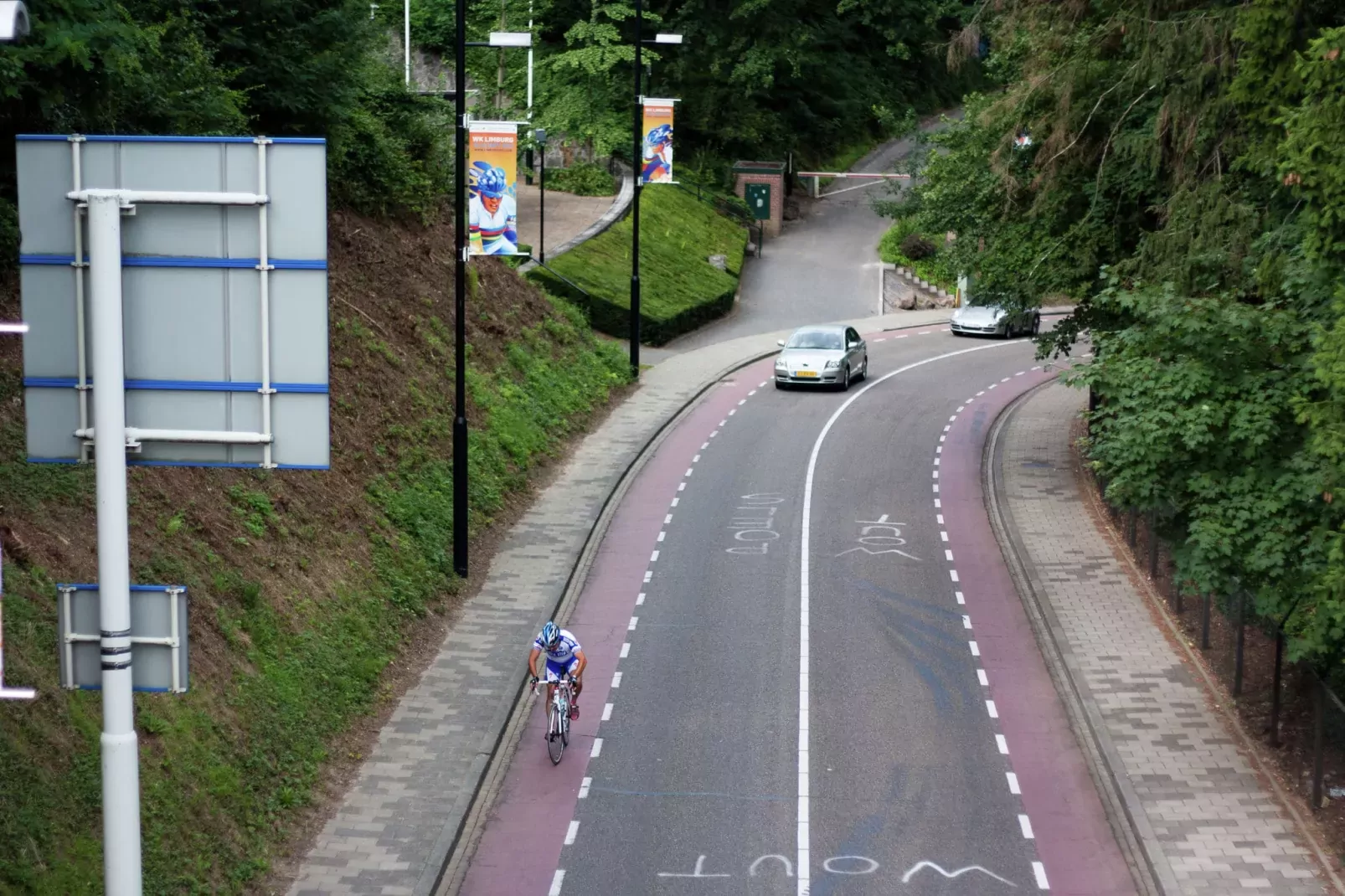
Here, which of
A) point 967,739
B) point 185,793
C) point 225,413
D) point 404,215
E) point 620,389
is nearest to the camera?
point 225,413

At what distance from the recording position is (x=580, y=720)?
18.0 meters

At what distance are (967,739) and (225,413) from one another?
11137mm

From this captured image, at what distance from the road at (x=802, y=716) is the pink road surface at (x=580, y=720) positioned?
4 cm

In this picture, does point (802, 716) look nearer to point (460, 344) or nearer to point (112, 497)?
point (460, 344)

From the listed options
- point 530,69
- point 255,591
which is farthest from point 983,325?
point 255,591

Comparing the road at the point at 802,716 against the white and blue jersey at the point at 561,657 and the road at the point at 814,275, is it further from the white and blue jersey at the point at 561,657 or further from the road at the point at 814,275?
the road at the point at 814,275

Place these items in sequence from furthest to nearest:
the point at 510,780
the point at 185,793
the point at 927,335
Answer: the point at 927,335 → the point at 510,780 → the point at 185,793

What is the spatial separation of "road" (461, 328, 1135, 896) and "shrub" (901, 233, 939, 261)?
2661 centimetres

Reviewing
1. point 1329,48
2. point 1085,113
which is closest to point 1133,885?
point 1329,48

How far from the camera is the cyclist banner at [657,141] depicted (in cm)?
3600

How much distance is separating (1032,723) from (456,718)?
22.7 ft

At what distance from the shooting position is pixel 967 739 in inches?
686

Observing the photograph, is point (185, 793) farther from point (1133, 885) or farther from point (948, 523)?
point (948, 523)

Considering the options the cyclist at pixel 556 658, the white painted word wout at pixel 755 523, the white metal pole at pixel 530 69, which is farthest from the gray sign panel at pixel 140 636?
the white metal pole at pixel 530 69
